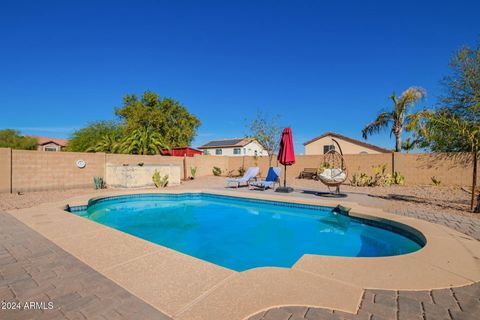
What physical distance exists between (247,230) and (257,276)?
3922mm

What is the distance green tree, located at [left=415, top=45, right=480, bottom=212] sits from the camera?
6.62 m

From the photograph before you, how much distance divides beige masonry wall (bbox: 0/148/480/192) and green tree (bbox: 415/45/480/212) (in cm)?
609

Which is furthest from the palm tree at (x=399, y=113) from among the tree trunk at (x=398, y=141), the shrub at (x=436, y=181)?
the shrub at (x=436, y=181)

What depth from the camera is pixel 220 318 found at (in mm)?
1924

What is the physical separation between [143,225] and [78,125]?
94.4ft

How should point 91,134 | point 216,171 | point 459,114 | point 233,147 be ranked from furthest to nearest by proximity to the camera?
point 233,147
point 91,134
point 216,171
point 459,114

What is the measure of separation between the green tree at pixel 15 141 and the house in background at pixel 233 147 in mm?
26648

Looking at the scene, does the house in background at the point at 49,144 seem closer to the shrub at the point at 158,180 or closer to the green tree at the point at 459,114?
the shrub at the point at 158,180

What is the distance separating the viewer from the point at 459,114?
285 inches

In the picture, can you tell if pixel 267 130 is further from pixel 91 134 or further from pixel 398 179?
pixel 91 134

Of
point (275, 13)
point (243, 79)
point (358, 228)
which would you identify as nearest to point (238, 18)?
point (275, 13)

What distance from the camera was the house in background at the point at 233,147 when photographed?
37.3m

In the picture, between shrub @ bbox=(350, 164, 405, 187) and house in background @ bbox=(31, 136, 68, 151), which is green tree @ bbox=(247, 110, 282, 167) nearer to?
shrub @ bbox=(350, 164, 405, 187)

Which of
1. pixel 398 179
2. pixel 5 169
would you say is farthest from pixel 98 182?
pixel 398 179
